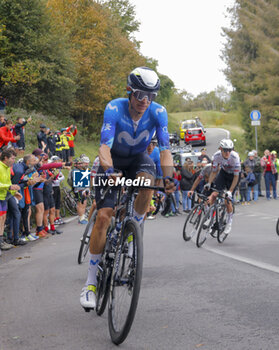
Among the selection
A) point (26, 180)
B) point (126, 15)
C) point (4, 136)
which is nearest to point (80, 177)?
point (4, 136)

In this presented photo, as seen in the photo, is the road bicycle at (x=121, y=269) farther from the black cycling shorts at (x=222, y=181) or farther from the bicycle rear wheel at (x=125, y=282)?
the black cycling shorts at (x=222, y=181)

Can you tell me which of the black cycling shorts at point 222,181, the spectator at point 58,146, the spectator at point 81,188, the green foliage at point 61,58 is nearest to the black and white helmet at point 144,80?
the black cycling shorts at point 222,181

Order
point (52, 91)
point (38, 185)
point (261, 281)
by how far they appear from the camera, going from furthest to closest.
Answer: point (52, 91), point (38, 185), point (261, 281)

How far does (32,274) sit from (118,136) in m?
3.93

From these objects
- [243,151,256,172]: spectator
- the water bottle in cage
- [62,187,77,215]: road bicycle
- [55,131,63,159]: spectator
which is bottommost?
[62,187,77,215]: road bicycle

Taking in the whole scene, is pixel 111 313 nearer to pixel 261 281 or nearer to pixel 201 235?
pixel 261 281

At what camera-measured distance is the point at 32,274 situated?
8.18 m

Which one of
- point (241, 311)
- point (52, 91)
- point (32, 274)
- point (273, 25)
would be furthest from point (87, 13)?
point (241, 311)

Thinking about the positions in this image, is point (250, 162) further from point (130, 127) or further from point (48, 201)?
point (130, 127)

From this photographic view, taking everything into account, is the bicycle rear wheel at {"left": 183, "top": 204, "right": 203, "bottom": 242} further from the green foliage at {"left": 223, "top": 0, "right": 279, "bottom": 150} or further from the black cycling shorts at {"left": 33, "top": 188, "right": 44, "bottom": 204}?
the green foliage at {"left": 223, "top": 0, "right": 279, "bottom": 150}

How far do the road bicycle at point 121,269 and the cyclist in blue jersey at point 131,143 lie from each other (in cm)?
9

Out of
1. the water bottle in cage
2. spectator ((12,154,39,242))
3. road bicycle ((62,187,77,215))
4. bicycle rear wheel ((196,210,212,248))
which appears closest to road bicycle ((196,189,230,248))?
bicycle rear wheel ((196,210,212,248))

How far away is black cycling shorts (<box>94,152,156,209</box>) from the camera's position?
481 cm

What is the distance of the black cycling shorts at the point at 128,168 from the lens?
4.81 m
